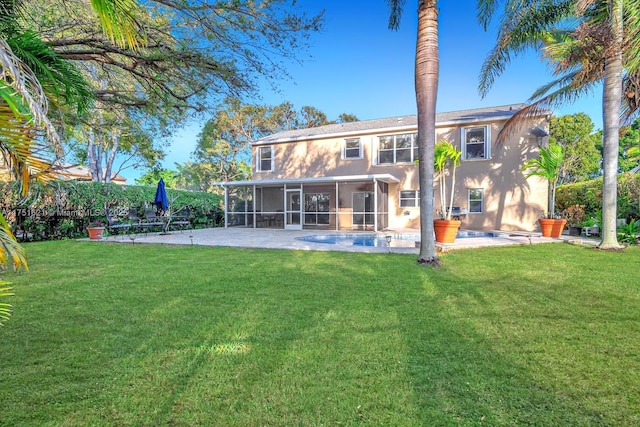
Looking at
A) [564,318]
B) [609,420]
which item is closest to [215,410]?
[609,420]

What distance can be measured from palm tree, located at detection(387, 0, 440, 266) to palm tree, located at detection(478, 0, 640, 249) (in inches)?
75.9

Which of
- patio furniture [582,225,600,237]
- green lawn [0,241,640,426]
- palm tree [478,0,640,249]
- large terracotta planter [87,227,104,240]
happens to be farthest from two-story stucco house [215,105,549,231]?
green lawn [0,241,640,426]

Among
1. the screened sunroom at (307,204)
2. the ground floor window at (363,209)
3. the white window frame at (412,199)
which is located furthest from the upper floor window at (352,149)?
the white window frame at (412,199)

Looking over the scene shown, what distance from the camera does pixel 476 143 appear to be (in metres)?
15.5

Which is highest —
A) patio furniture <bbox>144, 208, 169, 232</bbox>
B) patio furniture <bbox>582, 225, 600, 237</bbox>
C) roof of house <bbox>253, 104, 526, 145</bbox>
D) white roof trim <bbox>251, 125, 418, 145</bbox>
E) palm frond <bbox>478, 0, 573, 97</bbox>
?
palm frond <bbox>478, 0, 573, 97</bbox>

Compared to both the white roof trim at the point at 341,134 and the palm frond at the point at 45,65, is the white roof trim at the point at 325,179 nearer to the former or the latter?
the white roof trim at the point at 341,134

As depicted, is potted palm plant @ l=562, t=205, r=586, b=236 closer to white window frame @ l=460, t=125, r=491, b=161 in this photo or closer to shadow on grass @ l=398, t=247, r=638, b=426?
white window frame @ l=460, t=125, r=491, b=161

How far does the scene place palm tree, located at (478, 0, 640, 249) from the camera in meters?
8.24

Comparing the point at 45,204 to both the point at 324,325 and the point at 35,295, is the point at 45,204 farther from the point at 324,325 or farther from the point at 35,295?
the point at 324,325

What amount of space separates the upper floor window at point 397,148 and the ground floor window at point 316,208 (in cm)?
358

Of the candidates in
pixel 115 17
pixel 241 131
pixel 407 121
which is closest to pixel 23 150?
pixel 115 17

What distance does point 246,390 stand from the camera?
→ 2.30m

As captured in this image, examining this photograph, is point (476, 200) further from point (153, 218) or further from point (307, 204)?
point (153, 218)

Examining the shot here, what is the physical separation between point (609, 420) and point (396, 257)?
566 centimetres
